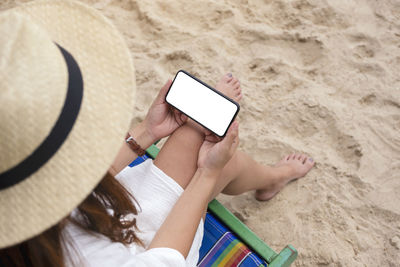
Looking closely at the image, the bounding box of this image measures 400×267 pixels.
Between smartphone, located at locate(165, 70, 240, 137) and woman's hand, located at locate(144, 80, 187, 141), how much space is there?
3 cm

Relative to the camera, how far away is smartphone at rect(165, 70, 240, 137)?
1.36m

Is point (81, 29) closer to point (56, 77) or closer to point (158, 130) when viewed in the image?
point (56, 77)

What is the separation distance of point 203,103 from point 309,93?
2.48 ft

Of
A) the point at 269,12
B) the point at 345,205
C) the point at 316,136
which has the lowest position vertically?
the point at 345,205

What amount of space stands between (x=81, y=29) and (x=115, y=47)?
0.10 meters

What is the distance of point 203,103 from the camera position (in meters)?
1.39

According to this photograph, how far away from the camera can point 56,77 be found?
0.70 m

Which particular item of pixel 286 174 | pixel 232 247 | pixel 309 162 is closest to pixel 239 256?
pixel 232 247

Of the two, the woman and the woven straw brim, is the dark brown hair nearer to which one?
the woman

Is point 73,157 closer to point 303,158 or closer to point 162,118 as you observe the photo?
point 162,118

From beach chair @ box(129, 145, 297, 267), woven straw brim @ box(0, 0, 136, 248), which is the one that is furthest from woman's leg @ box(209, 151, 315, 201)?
woven straw brim @ box(0, 0, 136, 248)

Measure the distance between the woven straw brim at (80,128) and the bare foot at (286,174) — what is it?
1.03 metres

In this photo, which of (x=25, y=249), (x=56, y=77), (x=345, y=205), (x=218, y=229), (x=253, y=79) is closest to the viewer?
(x=56, y=77)

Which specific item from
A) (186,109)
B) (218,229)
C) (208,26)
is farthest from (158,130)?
(208,26)
